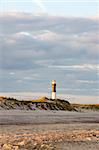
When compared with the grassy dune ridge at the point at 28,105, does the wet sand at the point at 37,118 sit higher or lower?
lower

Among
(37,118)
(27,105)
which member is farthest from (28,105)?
(37,118)

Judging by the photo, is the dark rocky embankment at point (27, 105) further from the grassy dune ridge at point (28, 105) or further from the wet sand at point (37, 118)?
the wet sand at point (37, 118)

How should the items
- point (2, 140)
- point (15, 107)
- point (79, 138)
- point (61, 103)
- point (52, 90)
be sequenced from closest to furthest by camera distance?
point (2, 140) → point (79, 138) → point (15, 107) → point (61, 103) → point (52, 90)

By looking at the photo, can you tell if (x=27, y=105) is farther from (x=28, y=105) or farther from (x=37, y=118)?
(x=37, y=118)

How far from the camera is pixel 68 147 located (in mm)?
13688

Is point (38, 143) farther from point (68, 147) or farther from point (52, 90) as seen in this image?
point (52, 90)

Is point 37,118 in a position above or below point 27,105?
below

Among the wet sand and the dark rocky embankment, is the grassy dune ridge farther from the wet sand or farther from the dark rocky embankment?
the wet sand

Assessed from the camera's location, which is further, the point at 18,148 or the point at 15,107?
the point at 15,107

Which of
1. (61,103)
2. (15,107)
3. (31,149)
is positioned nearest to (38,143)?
(31,149)

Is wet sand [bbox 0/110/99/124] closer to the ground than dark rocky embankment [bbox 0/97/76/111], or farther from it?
closer to the ground

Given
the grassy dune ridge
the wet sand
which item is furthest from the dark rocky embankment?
the wet sand

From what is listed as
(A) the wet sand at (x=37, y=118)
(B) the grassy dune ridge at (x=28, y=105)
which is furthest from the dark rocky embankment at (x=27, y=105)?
(A) the wet sand at (x=37, y=118)

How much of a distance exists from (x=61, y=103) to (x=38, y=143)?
42.5m
